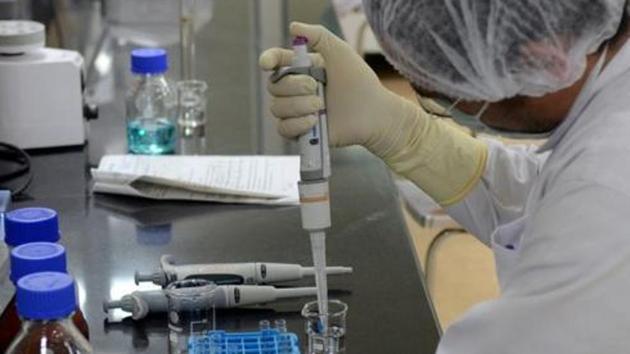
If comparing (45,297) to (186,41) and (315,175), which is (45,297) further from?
→ (186,41)

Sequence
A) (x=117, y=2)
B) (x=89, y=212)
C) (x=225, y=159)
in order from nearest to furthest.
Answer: (x=89, y=212), (x=225, y=159), (x=117, y=2)

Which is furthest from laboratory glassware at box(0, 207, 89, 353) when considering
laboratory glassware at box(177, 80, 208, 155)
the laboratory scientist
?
laboratory glassware at box(177, 80, 208, 155)

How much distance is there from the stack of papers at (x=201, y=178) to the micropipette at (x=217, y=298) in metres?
0.35

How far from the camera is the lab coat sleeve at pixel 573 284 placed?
1.10 m

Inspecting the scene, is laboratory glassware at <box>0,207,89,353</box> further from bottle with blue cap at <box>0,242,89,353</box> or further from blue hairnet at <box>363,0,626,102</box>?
blue hairnet at <box>363,0,626,102</box>

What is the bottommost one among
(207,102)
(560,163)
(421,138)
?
(207,102)

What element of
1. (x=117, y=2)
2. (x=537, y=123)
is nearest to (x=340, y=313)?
(x=537, y=123)

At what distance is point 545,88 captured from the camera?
1.21 metres

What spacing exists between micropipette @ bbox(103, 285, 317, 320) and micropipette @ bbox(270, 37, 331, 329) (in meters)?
0.06

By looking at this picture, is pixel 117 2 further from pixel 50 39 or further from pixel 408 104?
pixel 408 104

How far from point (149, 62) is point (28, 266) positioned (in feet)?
2.52

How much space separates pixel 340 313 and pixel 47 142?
2.63 ft

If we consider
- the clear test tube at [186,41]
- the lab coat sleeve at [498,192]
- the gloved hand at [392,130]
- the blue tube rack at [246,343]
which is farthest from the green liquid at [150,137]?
the blue tube rack at [246,343]

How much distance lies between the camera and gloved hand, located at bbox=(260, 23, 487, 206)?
64.4 inches
